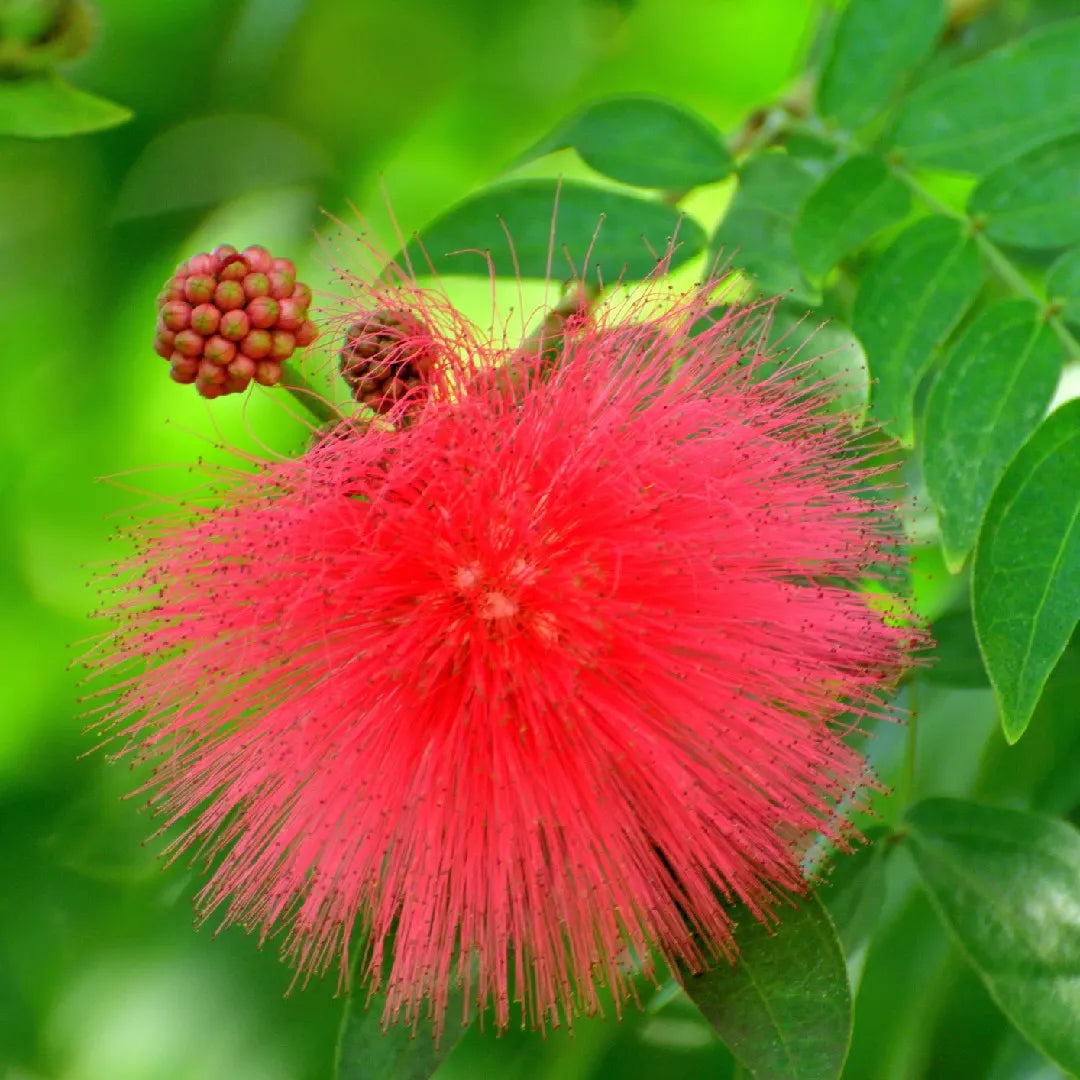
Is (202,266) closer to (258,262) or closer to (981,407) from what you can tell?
(258,262)

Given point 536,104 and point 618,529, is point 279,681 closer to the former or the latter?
point 618,529

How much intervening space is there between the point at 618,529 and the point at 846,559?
0.23 metres

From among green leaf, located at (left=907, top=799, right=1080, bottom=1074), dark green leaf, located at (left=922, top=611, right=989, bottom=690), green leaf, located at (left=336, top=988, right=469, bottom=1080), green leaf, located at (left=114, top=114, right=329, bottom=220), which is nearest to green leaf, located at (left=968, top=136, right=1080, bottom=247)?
dark green leaf, located at (left=922, top=611, right=989, bottom=690)

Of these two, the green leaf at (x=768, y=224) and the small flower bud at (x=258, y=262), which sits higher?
the green leaf at (x=768, y=224)

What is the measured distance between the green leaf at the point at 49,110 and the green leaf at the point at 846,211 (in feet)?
2.93

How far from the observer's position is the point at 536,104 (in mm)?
2197

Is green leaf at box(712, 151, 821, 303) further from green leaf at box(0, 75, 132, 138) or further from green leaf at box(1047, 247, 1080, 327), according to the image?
green leaf at box(0, 75, 132, 138)

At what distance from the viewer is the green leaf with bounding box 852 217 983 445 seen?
1288 mm

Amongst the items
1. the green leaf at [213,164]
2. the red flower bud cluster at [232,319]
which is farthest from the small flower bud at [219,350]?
the green leaf at [213,164]

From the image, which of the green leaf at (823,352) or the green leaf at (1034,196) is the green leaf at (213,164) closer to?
the green leaf at (823,352)

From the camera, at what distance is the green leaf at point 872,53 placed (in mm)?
1490

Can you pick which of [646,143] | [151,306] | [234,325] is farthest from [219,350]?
[151,306]

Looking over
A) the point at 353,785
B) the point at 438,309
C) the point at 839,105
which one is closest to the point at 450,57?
the point at 839,105

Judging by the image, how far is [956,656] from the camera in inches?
55.1
